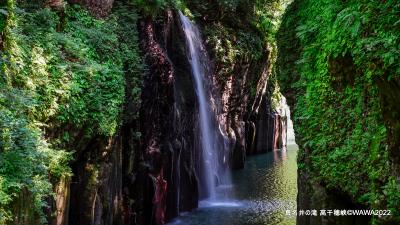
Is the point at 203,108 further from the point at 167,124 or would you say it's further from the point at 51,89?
the point at 51,89

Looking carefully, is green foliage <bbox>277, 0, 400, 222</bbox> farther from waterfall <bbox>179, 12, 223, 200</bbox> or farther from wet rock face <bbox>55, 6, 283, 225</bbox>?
waterfall <bbox>179, 12, 223, 200</bbox>

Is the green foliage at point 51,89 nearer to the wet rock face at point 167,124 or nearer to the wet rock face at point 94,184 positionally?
the wet rock face at point 94,184

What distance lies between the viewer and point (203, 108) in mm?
21875

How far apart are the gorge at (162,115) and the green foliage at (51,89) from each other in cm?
3

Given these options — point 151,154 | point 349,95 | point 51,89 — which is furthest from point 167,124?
point 349,95

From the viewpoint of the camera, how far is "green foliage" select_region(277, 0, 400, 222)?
6.02 metres

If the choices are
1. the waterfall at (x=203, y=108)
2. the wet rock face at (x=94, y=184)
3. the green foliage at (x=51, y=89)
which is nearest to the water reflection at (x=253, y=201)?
the waterfall at (x=203, y=108)

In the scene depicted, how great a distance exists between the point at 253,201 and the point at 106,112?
10.8 m

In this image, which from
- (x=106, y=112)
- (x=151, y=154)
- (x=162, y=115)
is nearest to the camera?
(x=106, y=112)

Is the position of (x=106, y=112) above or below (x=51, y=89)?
below

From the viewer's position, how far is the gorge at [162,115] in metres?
6.65

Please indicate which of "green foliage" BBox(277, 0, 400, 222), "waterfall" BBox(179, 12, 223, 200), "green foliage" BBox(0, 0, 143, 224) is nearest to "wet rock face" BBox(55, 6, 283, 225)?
"green foliage" BBox(0, 0, 143, 224)

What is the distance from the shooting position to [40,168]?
7.18m

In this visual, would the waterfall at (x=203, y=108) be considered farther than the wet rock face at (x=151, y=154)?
Yes
